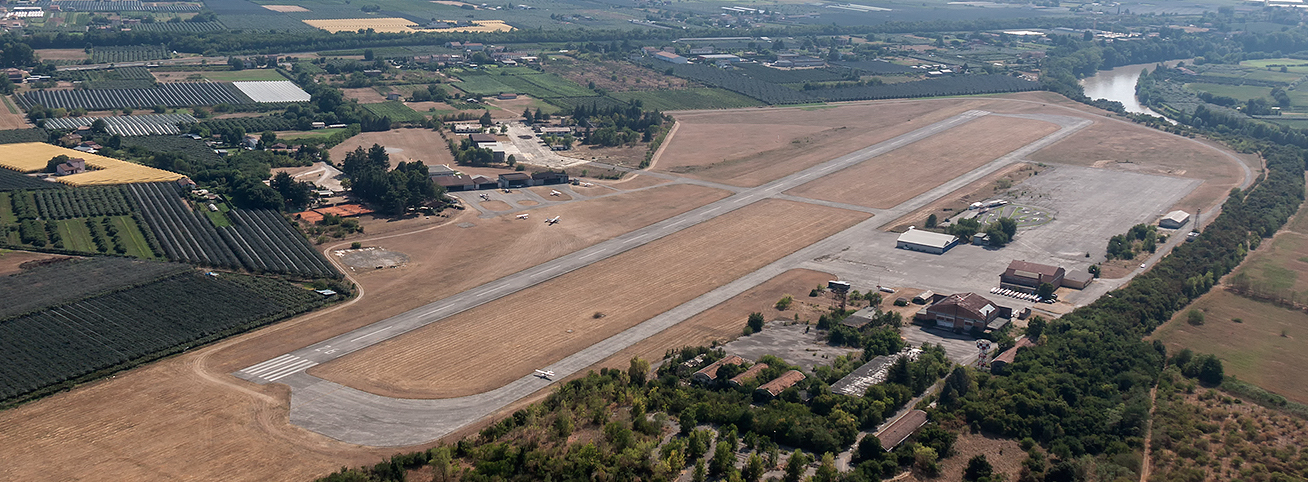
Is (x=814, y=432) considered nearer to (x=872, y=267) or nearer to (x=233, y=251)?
(x=872, y=267)

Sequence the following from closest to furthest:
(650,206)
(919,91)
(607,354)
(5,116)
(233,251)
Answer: (607,354) → (233,251) → (650,206) → (5,116) → (919,91)

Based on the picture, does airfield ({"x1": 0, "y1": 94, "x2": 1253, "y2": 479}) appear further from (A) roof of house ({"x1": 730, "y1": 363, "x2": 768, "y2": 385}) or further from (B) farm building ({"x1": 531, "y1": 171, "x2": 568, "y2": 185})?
(A) roof of house ({"x1": 730, "y1": 363, "x2": 768, "y2": 385})

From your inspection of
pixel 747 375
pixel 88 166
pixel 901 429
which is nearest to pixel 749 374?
pixel 747 375

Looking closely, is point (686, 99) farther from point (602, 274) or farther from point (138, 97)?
point (602, 274)

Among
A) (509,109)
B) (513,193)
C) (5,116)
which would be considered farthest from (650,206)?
(5,116)

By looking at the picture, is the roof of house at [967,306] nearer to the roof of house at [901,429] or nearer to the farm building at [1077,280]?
the farm building at [1077,280]
